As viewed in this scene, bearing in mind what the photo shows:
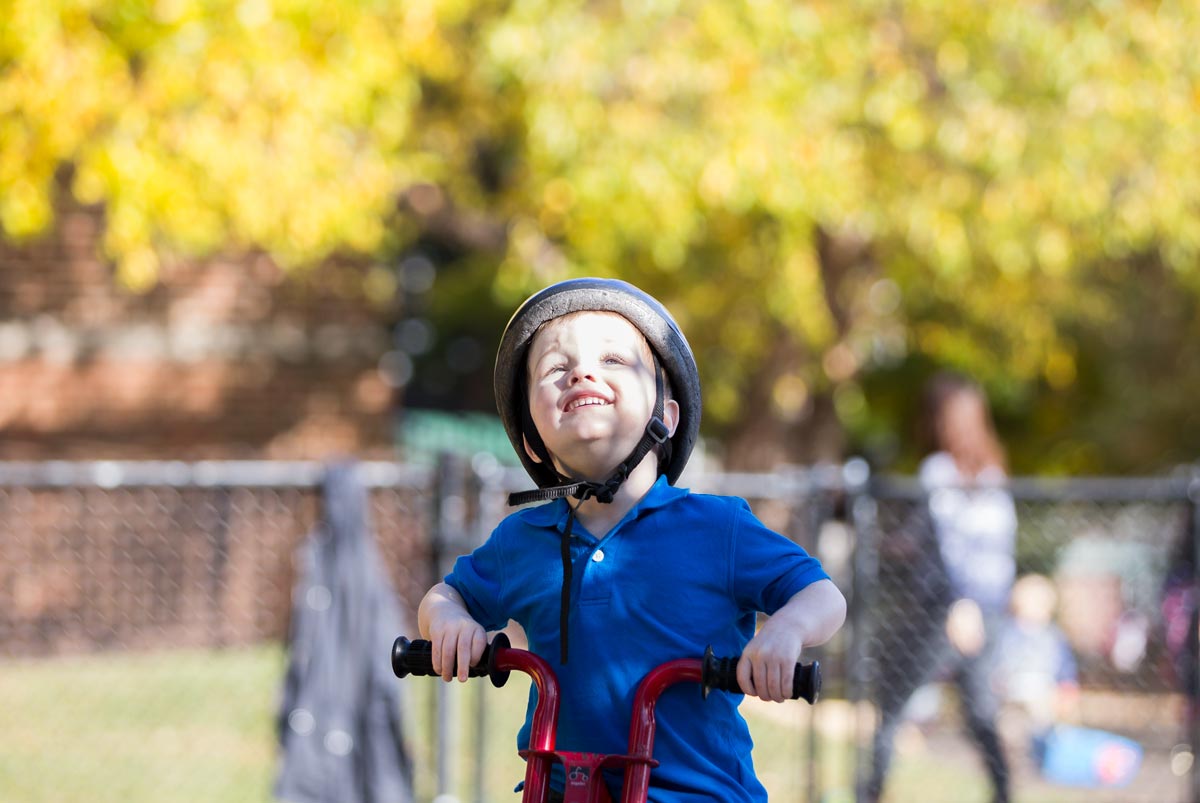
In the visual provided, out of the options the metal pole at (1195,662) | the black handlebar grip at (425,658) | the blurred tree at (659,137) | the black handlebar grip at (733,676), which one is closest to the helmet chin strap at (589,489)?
the black handlebar grip at (425,658)

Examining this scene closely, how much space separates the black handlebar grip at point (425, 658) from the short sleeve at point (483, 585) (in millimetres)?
156

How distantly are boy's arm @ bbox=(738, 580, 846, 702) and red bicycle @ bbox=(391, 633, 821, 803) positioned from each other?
0.02 meters

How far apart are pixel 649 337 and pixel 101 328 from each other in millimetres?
11959

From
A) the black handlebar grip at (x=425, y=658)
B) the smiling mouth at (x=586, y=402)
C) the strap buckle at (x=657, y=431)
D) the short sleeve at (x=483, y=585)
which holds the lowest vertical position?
the black handlebar grip at (x=425, y=658)

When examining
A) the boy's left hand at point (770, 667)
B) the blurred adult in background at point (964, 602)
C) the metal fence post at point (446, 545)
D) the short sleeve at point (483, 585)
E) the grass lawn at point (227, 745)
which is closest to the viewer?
the boy's left hand at point (770, 667)

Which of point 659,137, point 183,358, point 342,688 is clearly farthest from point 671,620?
point 183,358

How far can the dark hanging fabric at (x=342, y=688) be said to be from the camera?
19.8 feet

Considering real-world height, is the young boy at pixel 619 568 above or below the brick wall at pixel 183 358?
below

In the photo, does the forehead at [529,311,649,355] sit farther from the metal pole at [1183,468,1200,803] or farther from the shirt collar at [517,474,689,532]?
the metal pole at [1183,468,1200,803]

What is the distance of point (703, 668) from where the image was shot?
229 centimetres

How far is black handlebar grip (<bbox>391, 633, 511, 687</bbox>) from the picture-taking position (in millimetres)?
2439

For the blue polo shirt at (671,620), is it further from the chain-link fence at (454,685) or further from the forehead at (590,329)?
the chain-link fence at (454,685)

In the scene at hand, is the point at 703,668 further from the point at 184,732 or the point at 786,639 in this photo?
the point at 184,732

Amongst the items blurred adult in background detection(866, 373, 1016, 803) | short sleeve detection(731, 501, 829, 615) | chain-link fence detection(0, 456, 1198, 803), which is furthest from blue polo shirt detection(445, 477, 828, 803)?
blurred adult in background detection(866, 373, 1016, 803)
